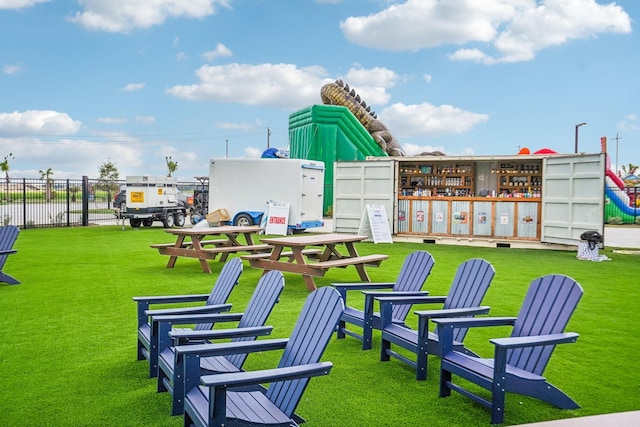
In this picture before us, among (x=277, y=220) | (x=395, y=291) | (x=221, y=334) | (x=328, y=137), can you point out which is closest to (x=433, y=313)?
(x=395, y=291)

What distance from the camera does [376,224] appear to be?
15461 millimetres

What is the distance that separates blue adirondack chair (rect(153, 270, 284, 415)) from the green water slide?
20824 millimetres

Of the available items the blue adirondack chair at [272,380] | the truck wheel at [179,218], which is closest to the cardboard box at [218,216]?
the truck wheel at [179,218]

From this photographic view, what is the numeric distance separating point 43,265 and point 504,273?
8460 mm

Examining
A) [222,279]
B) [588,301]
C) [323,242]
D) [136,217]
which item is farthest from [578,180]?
[136,217]

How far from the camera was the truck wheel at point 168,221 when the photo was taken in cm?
2023

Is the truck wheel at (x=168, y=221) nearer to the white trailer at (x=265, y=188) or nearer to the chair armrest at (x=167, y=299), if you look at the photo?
the white trailer at (x=265, y=188)

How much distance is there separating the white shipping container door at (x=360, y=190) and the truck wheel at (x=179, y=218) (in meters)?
6.69

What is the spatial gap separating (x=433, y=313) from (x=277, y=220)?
13095mm

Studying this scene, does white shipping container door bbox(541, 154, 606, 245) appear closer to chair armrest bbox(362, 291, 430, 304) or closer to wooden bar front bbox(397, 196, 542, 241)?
wooden bar front bbox(397, 196, 542, 241)

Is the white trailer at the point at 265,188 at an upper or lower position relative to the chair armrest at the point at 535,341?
upper

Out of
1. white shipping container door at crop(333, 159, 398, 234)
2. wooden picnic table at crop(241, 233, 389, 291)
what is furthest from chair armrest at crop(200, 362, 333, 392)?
white shipping container door at crop(333, 159, 398, 234)

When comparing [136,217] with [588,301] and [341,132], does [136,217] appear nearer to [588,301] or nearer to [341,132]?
[341,132]

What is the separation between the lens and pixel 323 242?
8.54 meters
